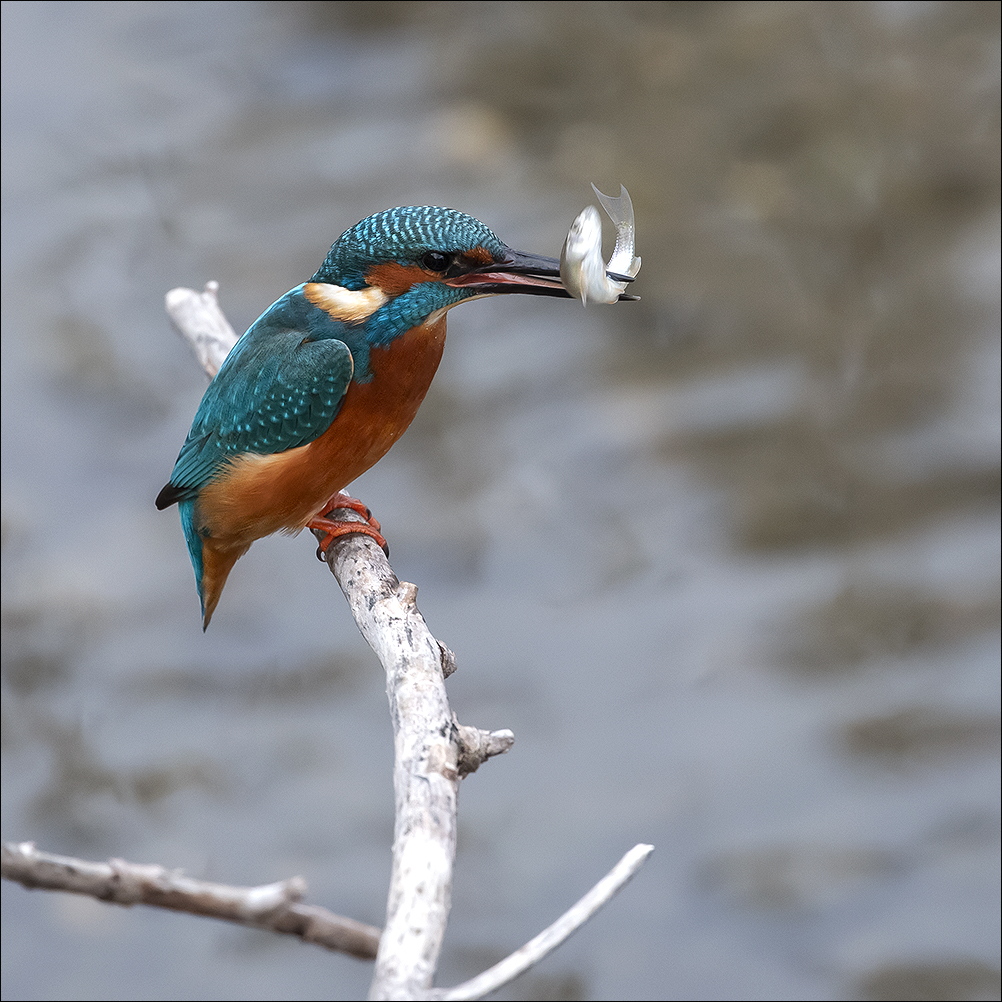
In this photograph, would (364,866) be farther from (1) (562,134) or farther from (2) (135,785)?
(1) (562,134)

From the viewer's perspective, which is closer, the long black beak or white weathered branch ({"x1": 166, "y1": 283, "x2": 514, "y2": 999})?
white weathered branch ({"x1": 166, "y1": 283, "x2": 514, "y2": 999})

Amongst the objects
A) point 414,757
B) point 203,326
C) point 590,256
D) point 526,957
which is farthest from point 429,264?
point 526,957

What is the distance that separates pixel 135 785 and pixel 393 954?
3.78 m

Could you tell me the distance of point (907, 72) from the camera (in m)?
7.11

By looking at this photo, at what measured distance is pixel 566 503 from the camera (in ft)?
18.3

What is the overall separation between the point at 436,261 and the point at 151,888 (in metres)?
1.06

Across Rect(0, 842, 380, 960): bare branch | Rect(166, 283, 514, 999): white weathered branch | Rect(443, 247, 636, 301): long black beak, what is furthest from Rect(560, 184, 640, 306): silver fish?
Rect(0, 842, 380, 960): bare branch

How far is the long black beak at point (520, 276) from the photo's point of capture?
6.93ft

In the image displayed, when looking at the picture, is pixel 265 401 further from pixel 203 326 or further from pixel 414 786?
pixel 414 786

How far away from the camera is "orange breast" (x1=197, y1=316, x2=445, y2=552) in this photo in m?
2.31

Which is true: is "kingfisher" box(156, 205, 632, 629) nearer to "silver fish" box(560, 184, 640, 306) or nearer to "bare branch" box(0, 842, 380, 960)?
"silver fish" box(560, 184, 640, 306)

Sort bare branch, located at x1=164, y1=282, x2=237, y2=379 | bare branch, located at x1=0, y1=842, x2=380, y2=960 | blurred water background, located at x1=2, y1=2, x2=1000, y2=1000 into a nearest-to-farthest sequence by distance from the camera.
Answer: bare branch, located at x1=0, y1=842, x2=380, y2=960 → bare branch, located at x1=164, y1=282, x2=237, y2=379 → blurred water background, located at x1=2, y1=2, x2=1000, y2=1000

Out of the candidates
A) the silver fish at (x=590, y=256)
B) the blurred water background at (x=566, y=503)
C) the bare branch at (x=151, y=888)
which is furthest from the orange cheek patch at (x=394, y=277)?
the blurred water background at (x=566, y=503)

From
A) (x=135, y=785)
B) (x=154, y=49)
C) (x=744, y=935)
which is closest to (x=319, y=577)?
(x=135, y=785)
